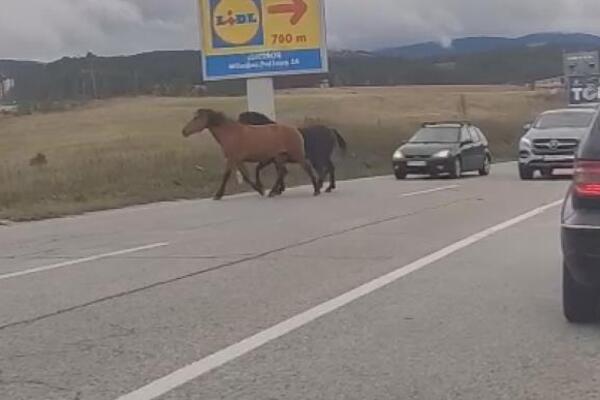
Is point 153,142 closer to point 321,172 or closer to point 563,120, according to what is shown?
point 563,120

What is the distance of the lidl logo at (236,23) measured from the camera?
30141 mm

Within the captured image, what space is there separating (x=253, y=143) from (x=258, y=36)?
832 centimetres

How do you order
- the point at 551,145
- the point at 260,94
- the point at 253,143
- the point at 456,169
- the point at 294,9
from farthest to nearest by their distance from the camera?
the point at 260,94 < the point at 294,9 < the point at 456,169 < the point at 551,145 < the point at 253,143

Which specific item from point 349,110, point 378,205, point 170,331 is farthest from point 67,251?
point 349,110

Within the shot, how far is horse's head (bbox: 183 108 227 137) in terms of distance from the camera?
2303 centimetres

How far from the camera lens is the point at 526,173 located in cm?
2775

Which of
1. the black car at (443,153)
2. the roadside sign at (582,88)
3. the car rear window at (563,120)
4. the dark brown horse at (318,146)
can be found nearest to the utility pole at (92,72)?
the roadside sign at (582,88)

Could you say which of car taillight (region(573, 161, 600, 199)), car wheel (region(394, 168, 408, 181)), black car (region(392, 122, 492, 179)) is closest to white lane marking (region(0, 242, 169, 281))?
car taillight (region(573, 161, 600, 199))

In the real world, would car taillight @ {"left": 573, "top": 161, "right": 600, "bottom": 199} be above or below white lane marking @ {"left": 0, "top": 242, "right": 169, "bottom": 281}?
above

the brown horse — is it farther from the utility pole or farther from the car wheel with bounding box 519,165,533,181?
the utility pole

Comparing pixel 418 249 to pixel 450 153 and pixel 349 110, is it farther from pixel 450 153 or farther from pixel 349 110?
pixel 349 110

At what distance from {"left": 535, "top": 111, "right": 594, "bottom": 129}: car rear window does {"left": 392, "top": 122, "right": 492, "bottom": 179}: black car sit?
8.45ft

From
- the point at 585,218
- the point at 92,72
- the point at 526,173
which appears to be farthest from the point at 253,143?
the point at 92,72

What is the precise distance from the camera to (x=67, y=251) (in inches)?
533
